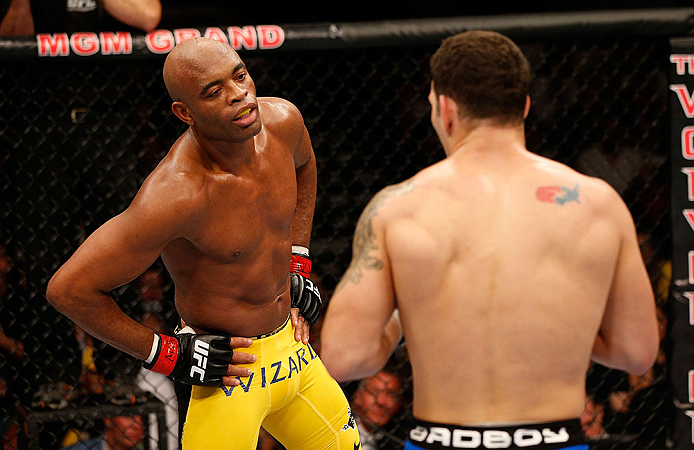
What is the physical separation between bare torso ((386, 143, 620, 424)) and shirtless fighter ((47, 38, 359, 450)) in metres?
0.56

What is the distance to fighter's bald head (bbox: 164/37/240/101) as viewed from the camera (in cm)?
159

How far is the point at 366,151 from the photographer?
283cm

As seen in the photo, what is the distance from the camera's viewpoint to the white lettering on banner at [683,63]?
7.49 ft

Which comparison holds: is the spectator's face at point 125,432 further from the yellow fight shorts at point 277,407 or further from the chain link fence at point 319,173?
the yellow fight shorts at point 277,407

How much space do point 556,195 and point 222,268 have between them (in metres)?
0.80

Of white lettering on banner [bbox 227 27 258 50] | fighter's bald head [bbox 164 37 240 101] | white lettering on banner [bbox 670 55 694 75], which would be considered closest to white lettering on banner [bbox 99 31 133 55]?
white lettering on banner [bbox 227 27 258 50]

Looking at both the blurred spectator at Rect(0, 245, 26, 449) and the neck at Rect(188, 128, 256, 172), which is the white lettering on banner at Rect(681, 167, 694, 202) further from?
the blurred spectator at Rect(0, 245, 26, 449)

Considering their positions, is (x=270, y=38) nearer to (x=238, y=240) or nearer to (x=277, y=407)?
(x=238, y=240)

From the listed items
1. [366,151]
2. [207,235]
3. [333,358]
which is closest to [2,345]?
[207,235]

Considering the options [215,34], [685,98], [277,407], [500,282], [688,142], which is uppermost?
[215,34]

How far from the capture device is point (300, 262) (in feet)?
6.66

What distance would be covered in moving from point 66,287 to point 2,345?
3.31ft

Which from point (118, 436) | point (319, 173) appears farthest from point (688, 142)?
point (118, 436)

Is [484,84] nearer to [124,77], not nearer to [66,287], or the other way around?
[66,287]
